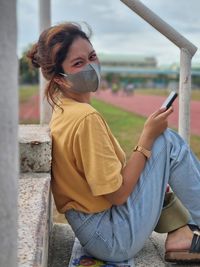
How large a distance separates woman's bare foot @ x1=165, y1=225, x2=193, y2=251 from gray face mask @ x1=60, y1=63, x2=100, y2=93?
0.61 m

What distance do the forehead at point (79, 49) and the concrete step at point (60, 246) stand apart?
725mm

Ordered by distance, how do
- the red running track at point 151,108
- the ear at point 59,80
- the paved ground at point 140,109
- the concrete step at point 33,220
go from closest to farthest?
the concrete step at point 33,220, the ear at point 59,80, the red running track at point 151,108, the paved ground at point 140,109

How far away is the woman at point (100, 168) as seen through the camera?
5.61 feet

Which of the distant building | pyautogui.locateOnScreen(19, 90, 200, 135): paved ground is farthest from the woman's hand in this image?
the distant building

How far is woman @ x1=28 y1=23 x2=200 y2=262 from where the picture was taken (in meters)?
1.71

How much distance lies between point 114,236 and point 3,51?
3.66ft

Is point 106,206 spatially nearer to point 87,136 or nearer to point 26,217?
point 87,136

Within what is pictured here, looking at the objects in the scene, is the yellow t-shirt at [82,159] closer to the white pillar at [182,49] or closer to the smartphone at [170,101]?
the smartphone at [170,101]

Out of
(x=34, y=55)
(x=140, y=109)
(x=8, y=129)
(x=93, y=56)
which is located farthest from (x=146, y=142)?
(x=140, y=109)

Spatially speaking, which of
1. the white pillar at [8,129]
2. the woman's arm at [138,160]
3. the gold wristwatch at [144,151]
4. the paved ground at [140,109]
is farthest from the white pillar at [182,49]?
the paved ground at [140,109]


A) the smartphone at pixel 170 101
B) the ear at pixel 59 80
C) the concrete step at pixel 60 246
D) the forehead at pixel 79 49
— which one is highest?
the forehead at pixel 79 49

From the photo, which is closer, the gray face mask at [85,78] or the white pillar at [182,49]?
the gray face mask at [85,78]

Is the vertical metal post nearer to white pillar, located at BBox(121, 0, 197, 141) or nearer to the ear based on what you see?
white pillar, located at BBox(121, 0, 197, 141)

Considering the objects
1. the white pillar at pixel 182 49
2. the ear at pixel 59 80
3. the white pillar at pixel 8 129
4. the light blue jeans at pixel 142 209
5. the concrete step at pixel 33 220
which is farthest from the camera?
the white pillar at pixel 182 49
